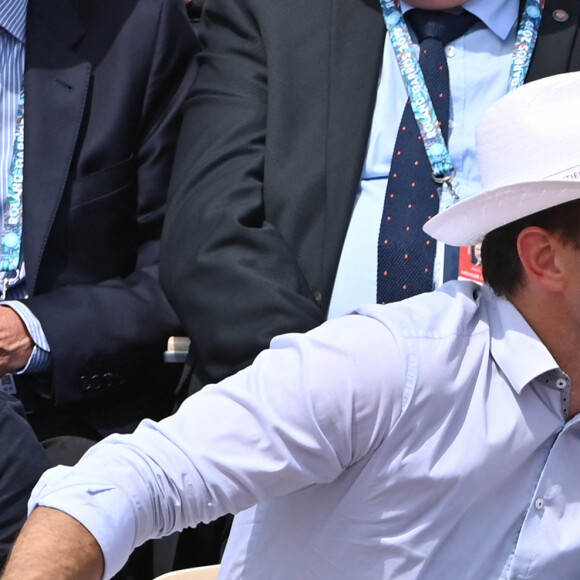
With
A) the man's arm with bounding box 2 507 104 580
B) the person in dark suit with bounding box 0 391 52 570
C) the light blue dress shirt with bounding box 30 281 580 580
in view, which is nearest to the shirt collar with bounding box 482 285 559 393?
the light blue dress shirt with bounding box 30 281 580 580

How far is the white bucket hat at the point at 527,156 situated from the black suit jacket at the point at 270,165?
76cm

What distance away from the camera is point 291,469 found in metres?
2.04

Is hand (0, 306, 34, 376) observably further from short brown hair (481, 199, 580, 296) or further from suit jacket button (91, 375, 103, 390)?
short brown hair (481, 199, 580, 296)

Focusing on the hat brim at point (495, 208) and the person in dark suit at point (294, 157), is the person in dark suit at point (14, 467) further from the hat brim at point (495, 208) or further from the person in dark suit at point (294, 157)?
the hat brim at point (495, 208)

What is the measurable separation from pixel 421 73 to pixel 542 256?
103 cm

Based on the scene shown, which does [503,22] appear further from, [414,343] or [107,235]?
[414,343]

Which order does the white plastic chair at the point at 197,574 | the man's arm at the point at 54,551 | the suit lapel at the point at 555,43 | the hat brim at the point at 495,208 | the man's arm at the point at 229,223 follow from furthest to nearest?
the suit lapel at the point at 555,43 < the man's arm at the point at 229,223 < the white plastic chair at the point at 197,574 < the hat brim at the point at 495,208 < the man's arm at the point at 54,551

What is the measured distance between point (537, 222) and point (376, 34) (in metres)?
1.13

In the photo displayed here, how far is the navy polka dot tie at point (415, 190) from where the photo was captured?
2990mm

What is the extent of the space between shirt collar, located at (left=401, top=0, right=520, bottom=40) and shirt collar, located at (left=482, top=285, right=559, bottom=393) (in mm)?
1130

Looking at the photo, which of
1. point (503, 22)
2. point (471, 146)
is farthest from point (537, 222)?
point (503, 22)

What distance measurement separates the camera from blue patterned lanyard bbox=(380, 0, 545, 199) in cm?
307

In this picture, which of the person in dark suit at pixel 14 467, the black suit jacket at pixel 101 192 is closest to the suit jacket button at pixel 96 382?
the black suit jacket at pixel 101 192

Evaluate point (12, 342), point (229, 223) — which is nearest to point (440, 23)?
point (229, 223)
